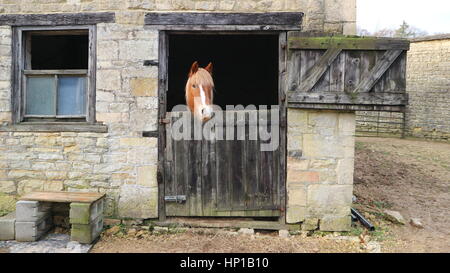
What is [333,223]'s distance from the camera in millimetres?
4516

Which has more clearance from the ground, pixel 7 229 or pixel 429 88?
pixel 429 88

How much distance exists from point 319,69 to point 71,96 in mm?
3512

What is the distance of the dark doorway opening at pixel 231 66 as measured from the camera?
25.4ft

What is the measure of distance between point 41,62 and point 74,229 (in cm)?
386

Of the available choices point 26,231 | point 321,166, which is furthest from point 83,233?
point 321,166

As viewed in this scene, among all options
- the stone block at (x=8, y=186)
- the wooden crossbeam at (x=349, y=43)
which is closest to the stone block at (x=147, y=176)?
the stone block at (x=8, y=186)

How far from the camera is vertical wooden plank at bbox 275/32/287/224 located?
4434 mm

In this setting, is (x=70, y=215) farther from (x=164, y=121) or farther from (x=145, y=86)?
(x=145, y=86)

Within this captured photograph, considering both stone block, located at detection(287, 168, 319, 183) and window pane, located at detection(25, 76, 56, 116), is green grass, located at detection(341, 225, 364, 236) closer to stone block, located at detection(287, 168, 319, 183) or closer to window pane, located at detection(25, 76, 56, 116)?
stone block, located at detection(287, 168, 319, 183)

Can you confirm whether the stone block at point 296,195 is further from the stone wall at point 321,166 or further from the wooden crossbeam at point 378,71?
the wooden crossbeam at point 378,71

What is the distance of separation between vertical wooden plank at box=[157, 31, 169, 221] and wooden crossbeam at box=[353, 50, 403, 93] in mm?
2560

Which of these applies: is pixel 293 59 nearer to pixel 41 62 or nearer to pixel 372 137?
pixel 41 62

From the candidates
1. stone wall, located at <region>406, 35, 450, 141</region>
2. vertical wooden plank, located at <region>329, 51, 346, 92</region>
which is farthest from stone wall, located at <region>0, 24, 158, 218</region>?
stone wall, located at <region>406, 35, 450, 141</region>

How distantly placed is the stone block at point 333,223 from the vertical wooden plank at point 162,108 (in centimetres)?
226
